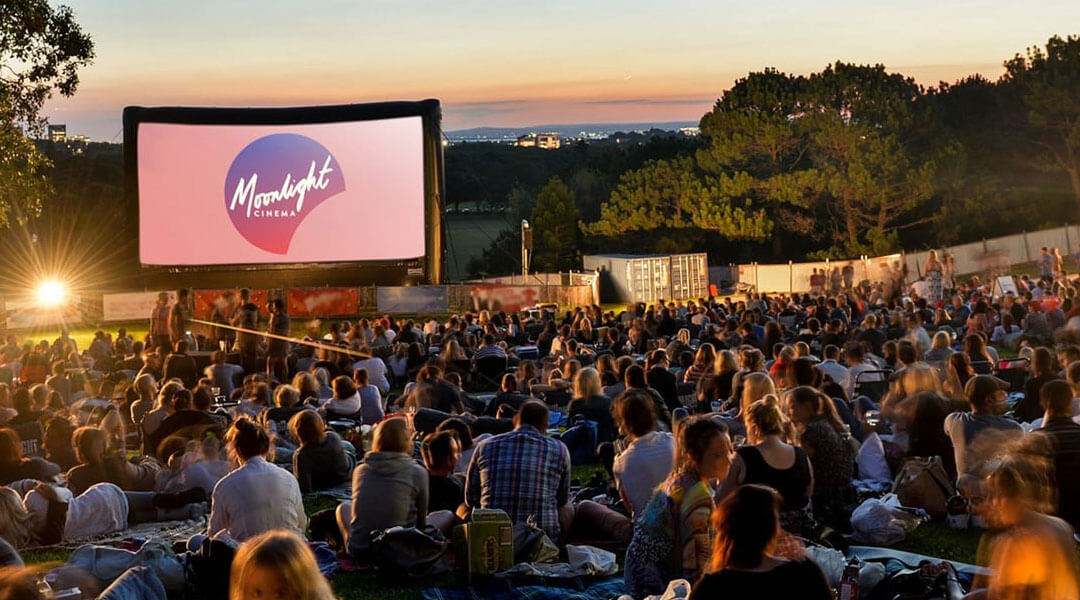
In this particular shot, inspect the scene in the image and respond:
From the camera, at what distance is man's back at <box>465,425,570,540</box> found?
23.5ft

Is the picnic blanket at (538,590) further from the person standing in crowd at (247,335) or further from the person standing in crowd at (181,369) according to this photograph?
the person standing in crowd at (247,335)

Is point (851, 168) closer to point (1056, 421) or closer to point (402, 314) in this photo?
point (402, 314)

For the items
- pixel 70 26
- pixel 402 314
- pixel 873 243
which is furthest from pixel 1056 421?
pixel 873 243

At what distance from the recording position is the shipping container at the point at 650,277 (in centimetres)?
3912

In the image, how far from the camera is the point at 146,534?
845 centimetres

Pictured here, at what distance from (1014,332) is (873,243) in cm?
2809

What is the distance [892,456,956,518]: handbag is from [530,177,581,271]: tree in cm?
4511

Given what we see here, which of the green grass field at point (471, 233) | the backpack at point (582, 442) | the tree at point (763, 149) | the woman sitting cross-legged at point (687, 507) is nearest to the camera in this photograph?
the woman sitting cross-legged at point (687, 507)

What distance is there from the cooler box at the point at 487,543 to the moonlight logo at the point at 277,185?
23559mm

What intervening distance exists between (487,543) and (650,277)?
3247cm

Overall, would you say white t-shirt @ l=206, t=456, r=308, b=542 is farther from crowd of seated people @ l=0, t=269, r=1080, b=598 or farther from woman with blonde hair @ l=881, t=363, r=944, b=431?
woman with blonde hair @ l=881, t=363, r=944, b=431

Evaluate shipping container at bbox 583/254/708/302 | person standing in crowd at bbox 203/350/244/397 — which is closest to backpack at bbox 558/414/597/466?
person standing in crowd at bbox 203/350/244/397

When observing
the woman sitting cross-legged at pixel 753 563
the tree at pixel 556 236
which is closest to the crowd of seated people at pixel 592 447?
the woman sitting cross-legged at pixel 753 563

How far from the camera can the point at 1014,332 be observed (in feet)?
62.7
